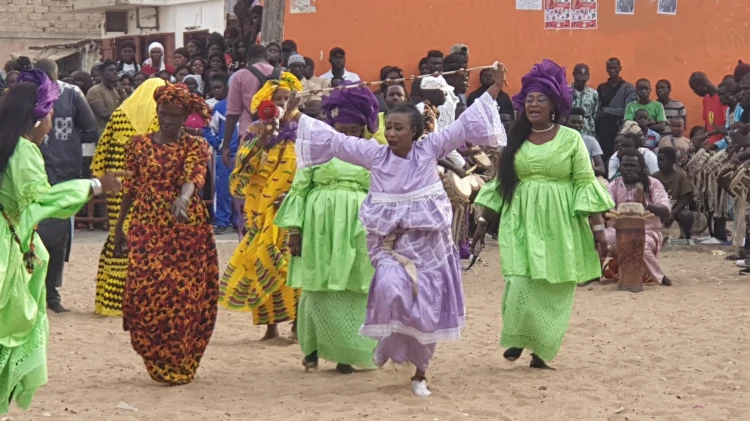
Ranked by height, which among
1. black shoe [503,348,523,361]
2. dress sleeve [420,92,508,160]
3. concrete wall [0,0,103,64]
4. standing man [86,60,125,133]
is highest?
concrete wall [0,0,103,64]

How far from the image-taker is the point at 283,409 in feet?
24.5

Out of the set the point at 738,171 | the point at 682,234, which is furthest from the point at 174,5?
the point at 738,171

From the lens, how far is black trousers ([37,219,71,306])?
10820 mm

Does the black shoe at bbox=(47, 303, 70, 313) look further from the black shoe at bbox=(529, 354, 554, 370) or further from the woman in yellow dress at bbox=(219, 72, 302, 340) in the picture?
the black shoe at bbox=(529, 354, 554, 370)

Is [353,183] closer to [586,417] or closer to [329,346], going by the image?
[329,346]

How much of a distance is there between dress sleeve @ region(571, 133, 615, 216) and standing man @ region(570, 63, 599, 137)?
8.65 meters

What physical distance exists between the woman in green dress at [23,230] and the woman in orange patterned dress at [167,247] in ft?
3.78

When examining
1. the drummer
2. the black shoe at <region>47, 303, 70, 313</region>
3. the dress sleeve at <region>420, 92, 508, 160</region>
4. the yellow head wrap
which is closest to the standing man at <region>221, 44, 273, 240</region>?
the black shoe at <region>47, 303, 70, 313</region>

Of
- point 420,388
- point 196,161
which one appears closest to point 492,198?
point 420,388

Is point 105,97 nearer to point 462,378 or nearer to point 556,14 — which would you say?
point 556,14

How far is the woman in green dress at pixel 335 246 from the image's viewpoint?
8406mm

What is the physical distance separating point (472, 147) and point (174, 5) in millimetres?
14573

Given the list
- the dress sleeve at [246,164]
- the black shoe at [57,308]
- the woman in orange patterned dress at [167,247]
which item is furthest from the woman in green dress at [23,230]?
the black shoe at [57,308]

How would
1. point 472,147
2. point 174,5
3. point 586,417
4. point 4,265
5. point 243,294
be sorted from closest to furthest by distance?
point 4,265
point 586,417
point 243,294
point 472,147
point 174,5
